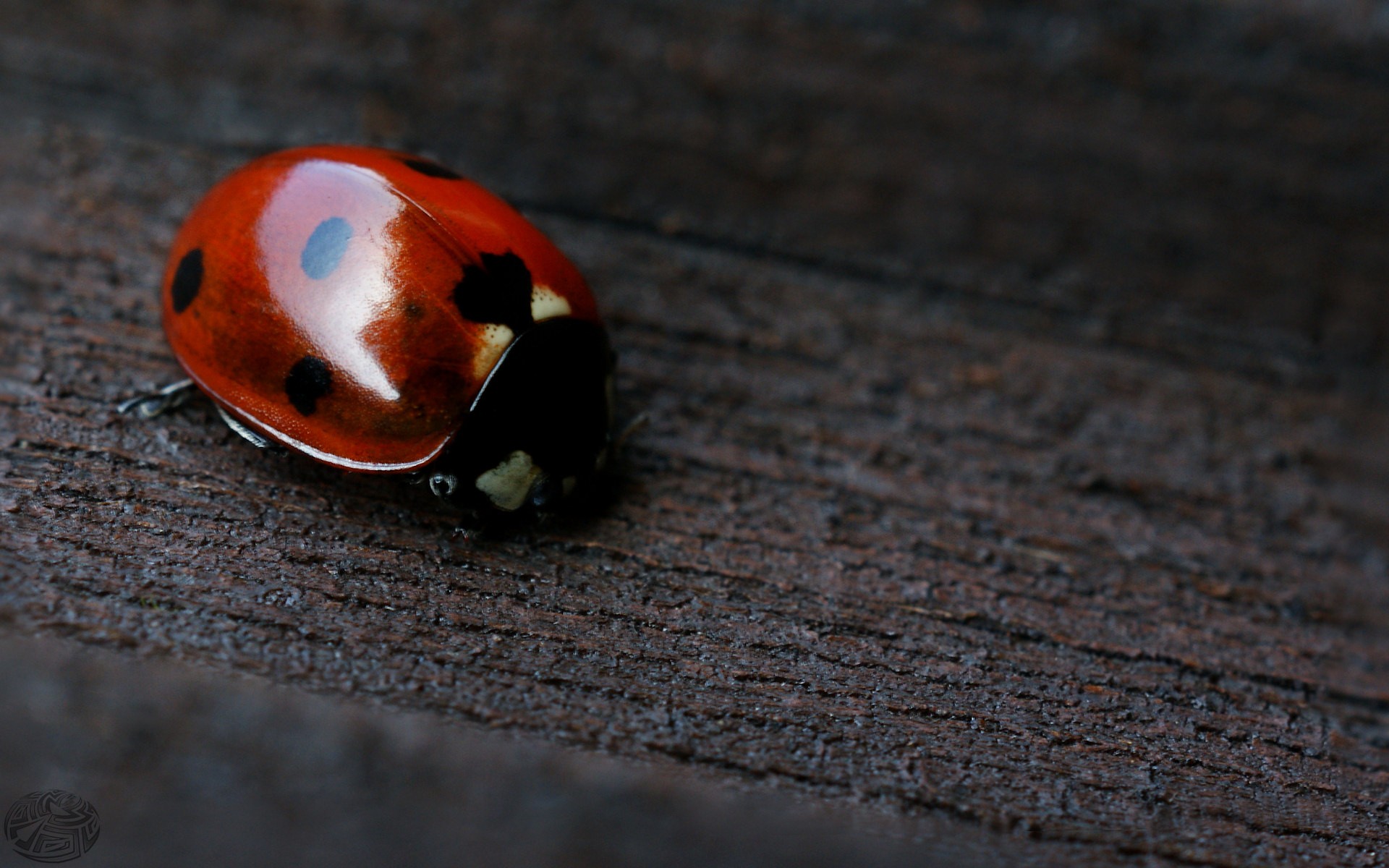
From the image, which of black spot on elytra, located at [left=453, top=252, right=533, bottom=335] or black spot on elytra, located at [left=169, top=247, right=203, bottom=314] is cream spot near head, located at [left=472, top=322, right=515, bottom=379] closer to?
black spot on elytra, located at [left=453, top=252, right=533, bottom=335]

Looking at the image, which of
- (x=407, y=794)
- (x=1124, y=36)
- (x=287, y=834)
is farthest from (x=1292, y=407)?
(x=287, y=834)

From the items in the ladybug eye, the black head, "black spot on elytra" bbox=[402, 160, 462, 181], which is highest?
"black spot on elytra" bbox=[402, 160, 462, 181]

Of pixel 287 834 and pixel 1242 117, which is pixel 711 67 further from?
pixel 287 834

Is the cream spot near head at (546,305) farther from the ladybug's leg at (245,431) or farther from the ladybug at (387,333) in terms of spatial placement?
the ladybug's leg at (245,431)

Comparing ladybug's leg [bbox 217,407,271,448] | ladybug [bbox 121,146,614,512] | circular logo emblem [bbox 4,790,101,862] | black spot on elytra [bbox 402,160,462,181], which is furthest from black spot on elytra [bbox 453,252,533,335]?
circular logo emblem [bbox 4,790,101,862]

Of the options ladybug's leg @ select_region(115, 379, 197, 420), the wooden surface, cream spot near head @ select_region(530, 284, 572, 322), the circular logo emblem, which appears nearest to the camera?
the circular logo emblem

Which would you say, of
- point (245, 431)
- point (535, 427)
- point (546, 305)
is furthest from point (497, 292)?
point (245, 431)
